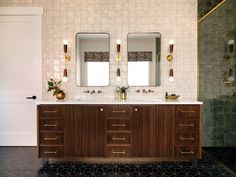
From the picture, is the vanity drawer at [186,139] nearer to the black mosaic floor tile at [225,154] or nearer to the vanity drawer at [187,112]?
the vanity drawer at [187,112]

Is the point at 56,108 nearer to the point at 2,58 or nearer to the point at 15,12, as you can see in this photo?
the point at 2,58

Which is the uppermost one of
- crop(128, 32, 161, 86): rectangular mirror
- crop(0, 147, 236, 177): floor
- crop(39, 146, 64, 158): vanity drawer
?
crop(128, 32, 161, 86): rectangular mirror

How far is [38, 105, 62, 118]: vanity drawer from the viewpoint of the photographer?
2.66m

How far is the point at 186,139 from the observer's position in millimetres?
2658

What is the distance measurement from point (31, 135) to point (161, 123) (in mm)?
2262

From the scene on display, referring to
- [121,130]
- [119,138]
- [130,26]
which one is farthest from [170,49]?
A: [119,138]

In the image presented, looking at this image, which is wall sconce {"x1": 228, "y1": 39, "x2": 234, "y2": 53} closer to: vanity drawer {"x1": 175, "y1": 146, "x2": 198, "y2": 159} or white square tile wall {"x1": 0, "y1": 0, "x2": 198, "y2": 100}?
white square tile wall {"x1": 0, "y1": 0, "x2": 198, "y2": 100}

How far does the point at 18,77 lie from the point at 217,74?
333cm

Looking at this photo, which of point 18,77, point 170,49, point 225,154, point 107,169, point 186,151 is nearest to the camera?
point 107,169

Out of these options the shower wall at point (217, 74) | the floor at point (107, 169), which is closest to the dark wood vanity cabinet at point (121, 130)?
the floor at point (107, 169)

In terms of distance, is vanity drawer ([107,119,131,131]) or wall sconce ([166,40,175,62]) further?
wall sconce ([166,40,175,62])

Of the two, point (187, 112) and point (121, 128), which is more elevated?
point (187, 112)

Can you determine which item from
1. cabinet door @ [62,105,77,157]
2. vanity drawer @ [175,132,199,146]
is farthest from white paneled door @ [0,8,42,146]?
vanity drawer @ [175,132,199,146]

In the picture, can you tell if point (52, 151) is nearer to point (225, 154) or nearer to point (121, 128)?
point (121, 128)
